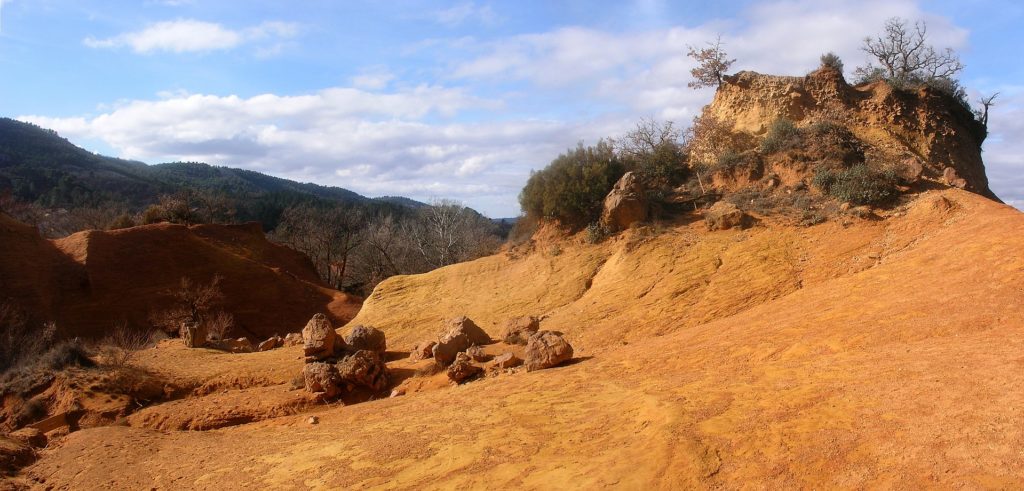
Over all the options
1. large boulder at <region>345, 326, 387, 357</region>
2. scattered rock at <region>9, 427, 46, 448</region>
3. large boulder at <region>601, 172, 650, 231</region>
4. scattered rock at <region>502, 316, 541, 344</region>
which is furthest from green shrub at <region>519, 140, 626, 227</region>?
scattered rock at <region>9, 427, 46, 448</region>

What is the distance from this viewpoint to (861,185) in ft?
49.1

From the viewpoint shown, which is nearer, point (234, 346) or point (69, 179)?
point (234, 346)

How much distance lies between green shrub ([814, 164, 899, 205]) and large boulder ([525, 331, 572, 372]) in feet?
30.0

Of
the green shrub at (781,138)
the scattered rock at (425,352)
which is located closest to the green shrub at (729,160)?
the green shrub at (781,138)

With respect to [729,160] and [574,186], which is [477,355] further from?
[729,160]

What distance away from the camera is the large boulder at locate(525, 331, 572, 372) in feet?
35.4

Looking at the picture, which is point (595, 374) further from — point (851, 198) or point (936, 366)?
point (851, 198)

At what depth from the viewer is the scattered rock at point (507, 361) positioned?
11531 millimetres

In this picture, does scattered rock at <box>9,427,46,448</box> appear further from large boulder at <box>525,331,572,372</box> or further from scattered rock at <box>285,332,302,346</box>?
large boulder at <box>525,331,572,372</box>

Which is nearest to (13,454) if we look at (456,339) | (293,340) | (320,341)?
(320,341)

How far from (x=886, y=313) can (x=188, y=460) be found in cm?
1091

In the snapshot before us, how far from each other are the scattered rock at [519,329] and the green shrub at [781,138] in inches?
383

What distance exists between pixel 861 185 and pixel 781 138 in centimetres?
376

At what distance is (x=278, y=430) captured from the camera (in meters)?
10.3
